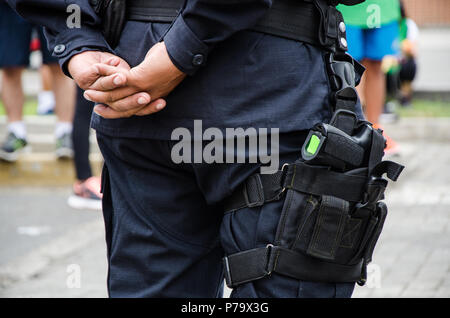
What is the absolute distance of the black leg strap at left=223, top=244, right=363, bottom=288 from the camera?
5.28 feet

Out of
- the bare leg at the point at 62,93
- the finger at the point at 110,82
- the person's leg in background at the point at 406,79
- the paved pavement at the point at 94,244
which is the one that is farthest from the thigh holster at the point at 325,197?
the person's leg in background at the point at 406,79

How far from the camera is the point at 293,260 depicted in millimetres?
1617

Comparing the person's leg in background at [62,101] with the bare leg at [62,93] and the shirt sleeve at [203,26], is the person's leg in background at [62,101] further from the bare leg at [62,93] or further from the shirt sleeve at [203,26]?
the shirt sleeve at [203,26]

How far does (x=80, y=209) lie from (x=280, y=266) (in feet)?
11.7

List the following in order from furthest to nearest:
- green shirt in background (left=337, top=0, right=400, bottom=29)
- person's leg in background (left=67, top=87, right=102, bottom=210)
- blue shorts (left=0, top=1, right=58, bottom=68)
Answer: blue shorts (left=0, top=1, right=58, bottom=68), person's leg in background (left=67, top=87, right=102, bottom=210), green shirt in background (left=337, top=0, right=400, bottom=29)

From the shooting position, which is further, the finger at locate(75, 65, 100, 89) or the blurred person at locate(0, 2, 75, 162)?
the blurred person at locate(0, 2, 75, 162)

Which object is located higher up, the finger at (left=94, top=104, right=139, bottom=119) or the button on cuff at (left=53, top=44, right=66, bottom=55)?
the button on cuff at (left=53, top=44, right=66, bottom=55)

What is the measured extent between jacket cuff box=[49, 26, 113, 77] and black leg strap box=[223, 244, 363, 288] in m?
0.57

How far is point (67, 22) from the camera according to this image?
1732 millimetres

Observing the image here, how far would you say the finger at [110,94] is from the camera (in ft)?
5.32

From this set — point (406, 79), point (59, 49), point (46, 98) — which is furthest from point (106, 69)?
point (406, 79)

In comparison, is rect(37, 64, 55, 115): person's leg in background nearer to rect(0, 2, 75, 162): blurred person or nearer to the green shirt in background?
rect(0, 2, 75, 162): blurred person

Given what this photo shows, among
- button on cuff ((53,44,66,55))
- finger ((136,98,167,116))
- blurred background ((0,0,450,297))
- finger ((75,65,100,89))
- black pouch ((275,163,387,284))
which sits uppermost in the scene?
button on cuff ((53,44,66,55))

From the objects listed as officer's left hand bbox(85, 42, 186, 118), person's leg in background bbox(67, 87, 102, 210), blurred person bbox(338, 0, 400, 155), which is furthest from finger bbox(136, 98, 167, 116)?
blurred person bbox(338, 0, 400, 155)
